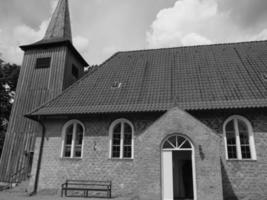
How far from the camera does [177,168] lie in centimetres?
1164

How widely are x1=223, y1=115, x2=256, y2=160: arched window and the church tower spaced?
40.4 feet

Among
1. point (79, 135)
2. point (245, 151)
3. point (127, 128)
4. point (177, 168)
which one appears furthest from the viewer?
point (79, 135)

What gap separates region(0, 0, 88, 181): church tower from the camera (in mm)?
14938

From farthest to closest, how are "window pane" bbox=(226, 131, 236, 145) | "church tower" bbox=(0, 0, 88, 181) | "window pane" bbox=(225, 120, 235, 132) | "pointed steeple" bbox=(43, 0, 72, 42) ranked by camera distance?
1. "pointed steeple" bbox=(43, 0, 72, 42)
2. "church tower" bbox=(0, 0, 88, 181)
3. "window pane" bbox=(225, 120, 235, 132)
4. "window pane" bbox=(226, 131, 236, 145)

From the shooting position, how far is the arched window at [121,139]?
11.7 metres

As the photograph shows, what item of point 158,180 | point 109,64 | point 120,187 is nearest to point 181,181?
point 158,180

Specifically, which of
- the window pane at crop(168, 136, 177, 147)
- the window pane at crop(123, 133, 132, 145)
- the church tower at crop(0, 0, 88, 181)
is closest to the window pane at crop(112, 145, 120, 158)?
the window pane at crop(123, 133, 132, 145)

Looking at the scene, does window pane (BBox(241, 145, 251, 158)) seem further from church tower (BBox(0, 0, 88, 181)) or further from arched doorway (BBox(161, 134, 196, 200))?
church tower (BBox(0, 0, 88, 181))

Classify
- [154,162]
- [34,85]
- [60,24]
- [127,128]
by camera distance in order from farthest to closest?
[60,24] < [34,85] < [127,128] < [154,162]

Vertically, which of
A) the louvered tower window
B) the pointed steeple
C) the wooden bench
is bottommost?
the wooden bench

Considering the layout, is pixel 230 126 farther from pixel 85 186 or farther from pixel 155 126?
pixel 85 186

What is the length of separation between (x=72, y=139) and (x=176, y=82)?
750 cm

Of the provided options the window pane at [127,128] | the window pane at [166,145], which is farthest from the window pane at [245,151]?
the window pane at [127,128]

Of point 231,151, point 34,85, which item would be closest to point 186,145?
point 231,151
